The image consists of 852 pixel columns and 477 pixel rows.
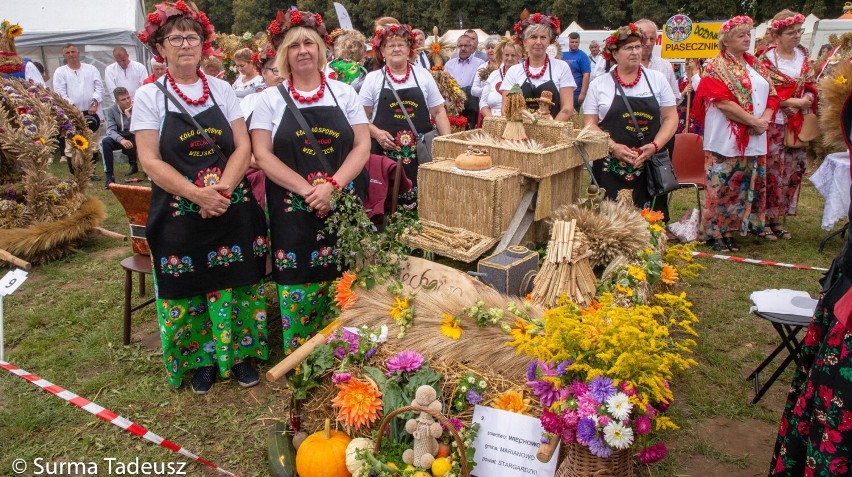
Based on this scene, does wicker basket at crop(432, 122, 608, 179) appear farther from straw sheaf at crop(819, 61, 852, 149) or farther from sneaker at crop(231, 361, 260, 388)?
sneaker at crop(231, 361, 260, 388)

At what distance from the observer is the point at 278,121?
12.2 ft

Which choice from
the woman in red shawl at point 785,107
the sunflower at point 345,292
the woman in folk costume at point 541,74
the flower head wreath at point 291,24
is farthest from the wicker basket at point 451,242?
the woman in red shawl at point 785,107

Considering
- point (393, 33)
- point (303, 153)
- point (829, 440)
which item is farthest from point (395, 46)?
point (829, 440)

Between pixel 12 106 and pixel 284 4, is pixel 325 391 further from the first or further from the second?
pixel 284 4

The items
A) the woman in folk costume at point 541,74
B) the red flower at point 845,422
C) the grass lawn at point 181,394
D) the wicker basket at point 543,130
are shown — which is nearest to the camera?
the red flower at point 845,422

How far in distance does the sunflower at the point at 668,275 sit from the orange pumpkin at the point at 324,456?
7.95 feet

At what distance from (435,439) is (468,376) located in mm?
336

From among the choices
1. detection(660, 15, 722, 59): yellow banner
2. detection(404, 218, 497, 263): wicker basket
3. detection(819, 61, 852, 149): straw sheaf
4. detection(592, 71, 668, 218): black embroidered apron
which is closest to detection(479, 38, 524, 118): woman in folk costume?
detection(592, 71, 668, 218): black embroidered apron

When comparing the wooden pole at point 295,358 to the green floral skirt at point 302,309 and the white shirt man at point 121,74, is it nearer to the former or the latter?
the green floral skirt at point 302,309

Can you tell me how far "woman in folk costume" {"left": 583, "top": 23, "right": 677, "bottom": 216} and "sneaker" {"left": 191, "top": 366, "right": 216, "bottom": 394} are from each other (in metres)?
3.45

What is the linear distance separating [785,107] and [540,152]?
3.83 metres

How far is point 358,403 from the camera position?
287cm

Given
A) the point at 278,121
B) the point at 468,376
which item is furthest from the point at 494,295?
the point at 278,121

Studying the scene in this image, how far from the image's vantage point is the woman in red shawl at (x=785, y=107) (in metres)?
6.43
